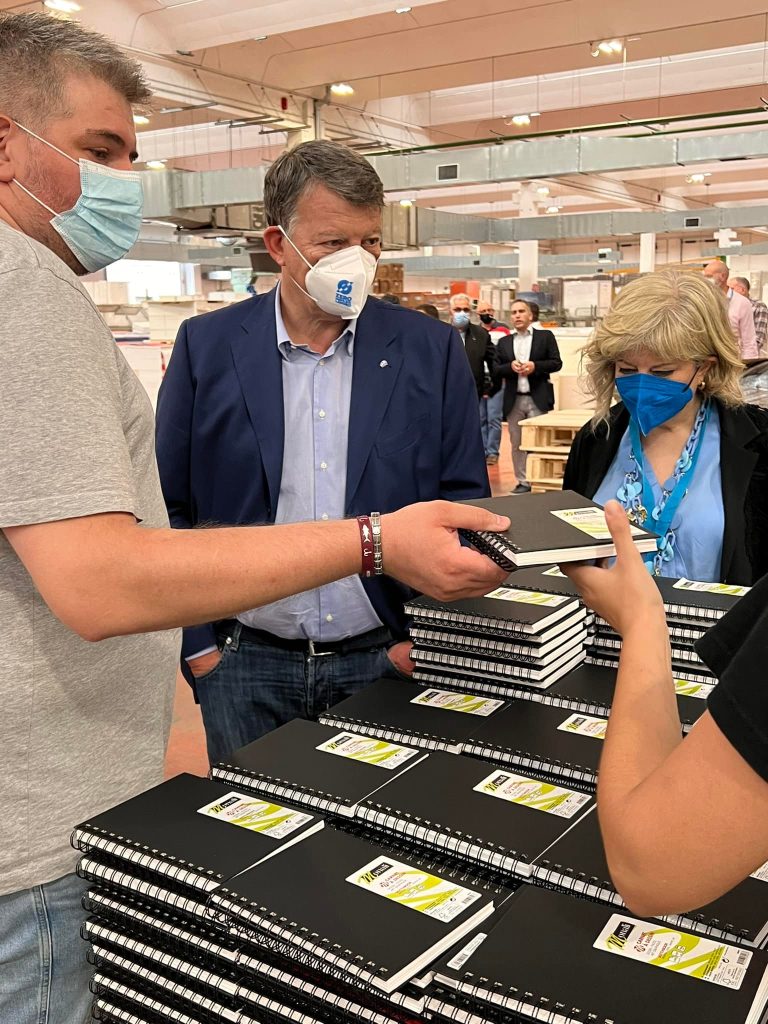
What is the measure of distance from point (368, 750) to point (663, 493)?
1304mm

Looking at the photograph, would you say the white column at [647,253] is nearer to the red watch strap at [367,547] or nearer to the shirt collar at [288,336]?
the shirt collar at [288,336]

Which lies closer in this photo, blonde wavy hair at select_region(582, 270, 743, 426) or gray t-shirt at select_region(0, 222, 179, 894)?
gray t-shirt at select_region(0, 222, 179, 894)

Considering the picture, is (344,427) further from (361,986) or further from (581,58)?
(581,58)

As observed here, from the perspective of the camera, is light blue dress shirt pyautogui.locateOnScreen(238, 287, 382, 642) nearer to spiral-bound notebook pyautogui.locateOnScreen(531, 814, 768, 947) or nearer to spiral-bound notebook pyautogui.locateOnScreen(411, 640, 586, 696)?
spiral-bound notebook pyautogui.locateOnScreen(411, 640, 586, 696)

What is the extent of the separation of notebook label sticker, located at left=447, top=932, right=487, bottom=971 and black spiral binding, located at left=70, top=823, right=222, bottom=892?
29 centimetres

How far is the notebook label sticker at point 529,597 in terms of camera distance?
1665mm

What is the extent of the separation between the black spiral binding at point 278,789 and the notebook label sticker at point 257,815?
0.03m

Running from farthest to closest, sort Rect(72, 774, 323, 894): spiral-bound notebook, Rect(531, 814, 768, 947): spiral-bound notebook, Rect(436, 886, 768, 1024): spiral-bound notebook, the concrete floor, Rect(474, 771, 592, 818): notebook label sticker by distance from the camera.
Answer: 1. the concrete floor
2. Rect(474, 771, 592, 818): notebook label sticker
3. Rect(72, 774, 323, 894): spiral-bound notebook
4. Rect(531, 814, 768, 947): spiral-bound notebook
5. Rect(436, 886, 768, 1024): spiral-bound notebook

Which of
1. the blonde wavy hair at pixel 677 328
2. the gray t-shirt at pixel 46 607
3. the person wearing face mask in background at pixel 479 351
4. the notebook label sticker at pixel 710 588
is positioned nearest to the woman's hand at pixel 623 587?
the gray t-shirt at pixel 46 607

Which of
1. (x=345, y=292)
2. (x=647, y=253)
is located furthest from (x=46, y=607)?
(x=647, y=253)

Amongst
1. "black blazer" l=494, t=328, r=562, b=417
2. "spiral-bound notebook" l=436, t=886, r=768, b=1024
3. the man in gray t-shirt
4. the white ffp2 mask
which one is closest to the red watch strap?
the man in gray t-shirt

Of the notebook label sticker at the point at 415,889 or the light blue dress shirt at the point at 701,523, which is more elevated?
the light blue dress shirt at the point at 701,523

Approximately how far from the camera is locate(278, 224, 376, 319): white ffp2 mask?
2.09 m

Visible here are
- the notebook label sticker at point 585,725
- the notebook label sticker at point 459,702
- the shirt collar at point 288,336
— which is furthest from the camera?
the shirt collar at point 288,336
